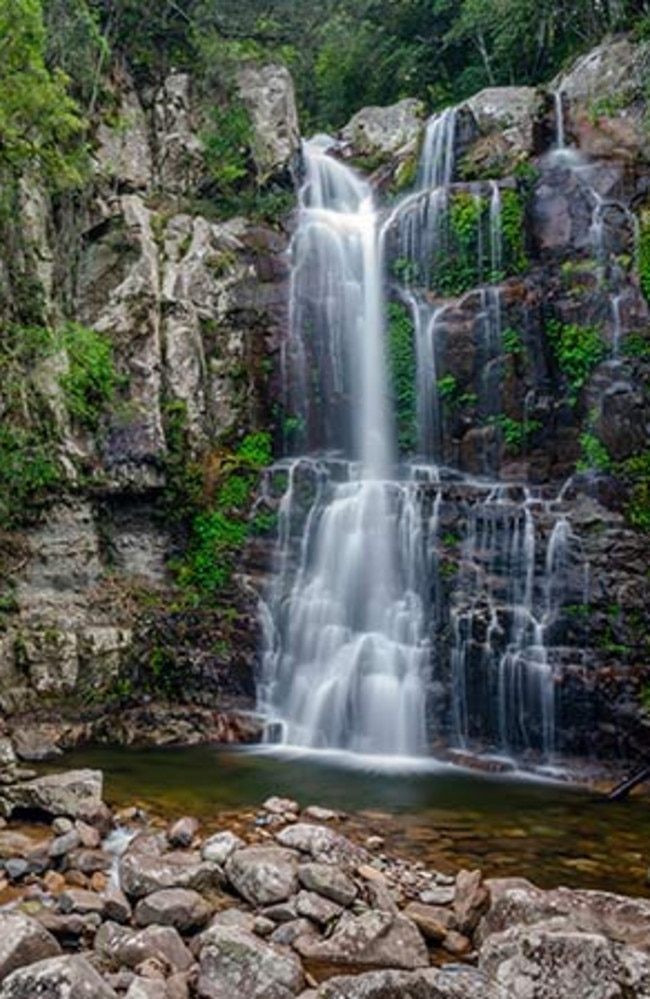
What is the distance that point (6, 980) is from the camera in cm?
397

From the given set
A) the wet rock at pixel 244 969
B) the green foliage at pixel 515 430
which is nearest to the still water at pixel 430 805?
the wet rock at pixel 244 969

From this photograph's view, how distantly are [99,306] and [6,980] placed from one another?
11.7m

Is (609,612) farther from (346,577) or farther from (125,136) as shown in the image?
(125,136)

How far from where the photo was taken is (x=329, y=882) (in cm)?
537

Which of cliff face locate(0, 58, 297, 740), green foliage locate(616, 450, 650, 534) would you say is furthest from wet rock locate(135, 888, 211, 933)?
green foliage locate(616, 450, 650, 534)

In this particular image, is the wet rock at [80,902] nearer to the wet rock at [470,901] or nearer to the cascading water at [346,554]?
the wet rock at [470,901]

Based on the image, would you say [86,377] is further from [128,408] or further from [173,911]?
[173,911]

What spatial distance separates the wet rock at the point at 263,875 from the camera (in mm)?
5344

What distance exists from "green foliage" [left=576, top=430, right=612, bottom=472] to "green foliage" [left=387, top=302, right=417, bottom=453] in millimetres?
2886

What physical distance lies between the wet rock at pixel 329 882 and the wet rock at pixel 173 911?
2.15 ft

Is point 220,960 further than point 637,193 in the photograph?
No

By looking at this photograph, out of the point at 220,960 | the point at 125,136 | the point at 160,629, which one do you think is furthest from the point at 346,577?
the point at 125,136

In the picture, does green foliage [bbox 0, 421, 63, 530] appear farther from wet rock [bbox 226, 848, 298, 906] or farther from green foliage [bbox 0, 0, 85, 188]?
wet rock [bbox 226, 848, 298, 906]

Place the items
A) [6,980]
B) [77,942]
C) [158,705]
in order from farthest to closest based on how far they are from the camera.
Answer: [158,705] < [77,942] < [6,980]
